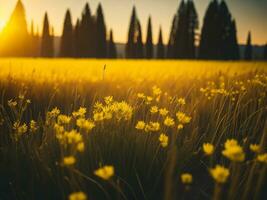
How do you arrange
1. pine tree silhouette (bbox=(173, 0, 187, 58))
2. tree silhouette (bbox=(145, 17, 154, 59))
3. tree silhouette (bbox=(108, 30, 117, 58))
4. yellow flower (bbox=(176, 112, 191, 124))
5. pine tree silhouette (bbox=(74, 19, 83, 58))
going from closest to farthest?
1. yellow flower (bbox=(176, 112, 191, 124))
2. pine tree silhouette (bbox=(173, 0, 187, 58))
3. pine tree silhouette (bbox=(74, 19, 83, 58))
4. tree silhouette (bbox=(108, 30, 117, 58))
5. tree silhouette (bbox=(145, 17, 154, 59))

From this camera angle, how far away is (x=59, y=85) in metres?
3.87

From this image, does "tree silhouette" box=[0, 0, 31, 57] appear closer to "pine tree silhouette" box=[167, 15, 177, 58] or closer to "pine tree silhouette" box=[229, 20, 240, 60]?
"pine tree silhouette" box=[167, 15, 177, 58]

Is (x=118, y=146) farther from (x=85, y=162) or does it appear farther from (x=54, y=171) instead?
(x=54, y=171)

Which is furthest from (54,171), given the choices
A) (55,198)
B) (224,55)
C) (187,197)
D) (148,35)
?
(148,35)

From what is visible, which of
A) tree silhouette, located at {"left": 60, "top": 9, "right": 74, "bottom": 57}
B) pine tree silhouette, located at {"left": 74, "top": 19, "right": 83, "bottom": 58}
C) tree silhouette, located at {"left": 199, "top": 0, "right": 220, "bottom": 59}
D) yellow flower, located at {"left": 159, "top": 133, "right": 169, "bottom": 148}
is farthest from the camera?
tree silhouette, located at {"left": 60, "top": 9, "right": 74, "bottom": 57}

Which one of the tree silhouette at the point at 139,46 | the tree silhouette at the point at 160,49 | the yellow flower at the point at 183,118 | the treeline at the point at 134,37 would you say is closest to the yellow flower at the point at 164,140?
the yellow flower at the point at 183,118

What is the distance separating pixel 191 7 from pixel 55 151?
36.4 meters

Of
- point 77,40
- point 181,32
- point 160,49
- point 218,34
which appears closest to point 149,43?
point 160,49

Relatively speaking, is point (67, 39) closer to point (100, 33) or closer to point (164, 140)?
point (100, 33)

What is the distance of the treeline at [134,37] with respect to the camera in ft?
111

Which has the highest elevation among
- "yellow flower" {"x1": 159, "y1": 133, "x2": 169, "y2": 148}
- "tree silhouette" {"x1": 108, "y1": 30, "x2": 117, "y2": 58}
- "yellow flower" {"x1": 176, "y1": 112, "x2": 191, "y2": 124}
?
"tree silhouette" {"x1": 108, "y1": 30, "x2": 117, "y2": 58}

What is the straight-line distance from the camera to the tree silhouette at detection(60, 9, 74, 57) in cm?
3841

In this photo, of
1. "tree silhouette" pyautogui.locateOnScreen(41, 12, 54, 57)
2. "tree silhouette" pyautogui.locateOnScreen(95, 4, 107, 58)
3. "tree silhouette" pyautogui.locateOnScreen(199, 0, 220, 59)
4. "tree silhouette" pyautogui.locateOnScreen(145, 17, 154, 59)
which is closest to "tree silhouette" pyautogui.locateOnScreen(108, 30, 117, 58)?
"tree silhouette" pyautogui.locateOnScreen(95, 4, 107, 58)

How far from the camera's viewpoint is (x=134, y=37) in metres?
41.5
